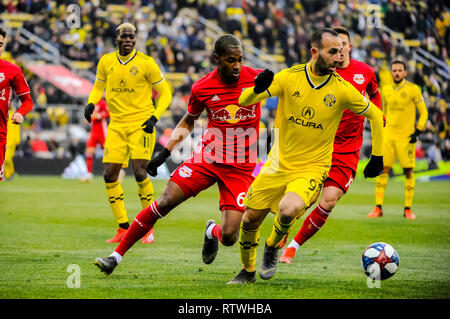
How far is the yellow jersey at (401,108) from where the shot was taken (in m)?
15.6

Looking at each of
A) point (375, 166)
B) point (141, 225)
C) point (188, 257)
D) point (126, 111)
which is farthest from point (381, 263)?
point (126, 111)

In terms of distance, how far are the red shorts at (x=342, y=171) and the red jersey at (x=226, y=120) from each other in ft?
4.40

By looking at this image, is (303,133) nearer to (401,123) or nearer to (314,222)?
(314,222)

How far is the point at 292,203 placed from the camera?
7.02m

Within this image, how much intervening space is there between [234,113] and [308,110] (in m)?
0.99

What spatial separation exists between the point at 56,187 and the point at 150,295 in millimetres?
15097

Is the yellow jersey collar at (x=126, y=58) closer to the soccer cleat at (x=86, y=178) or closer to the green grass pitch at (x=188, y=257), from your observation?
the green grass pitch at (x=188, y=257)

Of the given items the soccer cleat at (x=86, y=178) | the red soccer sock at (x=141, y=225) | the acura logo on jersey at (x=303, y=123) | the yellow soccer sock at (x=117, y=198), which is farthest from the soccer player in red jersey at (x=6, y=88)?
the soccer cleat at (x=86, y=178)

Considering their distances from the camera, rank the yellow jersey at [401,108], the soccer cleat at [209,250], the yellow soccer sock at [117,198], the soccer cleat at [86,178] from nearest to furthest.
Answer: the soccer cleat at [209,250]
the yellow soccer sock at [117,198]
the yellow jersey at [401,108]
the soccer cleat at [86,178]

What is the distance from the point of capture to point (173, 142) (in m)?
7.91

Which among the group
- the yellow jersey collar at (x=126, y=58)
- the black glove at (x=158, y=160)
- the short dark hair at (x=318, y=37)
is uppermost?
the short dark hair at (x=318, y=37)

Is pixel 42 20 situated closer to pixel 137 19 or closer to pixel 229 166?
pixel 137 19

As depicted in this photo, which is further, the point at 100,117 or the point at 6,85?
the point at 100,117

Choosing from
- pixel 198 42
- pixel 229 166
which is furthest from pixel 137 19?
pixel 229 166
